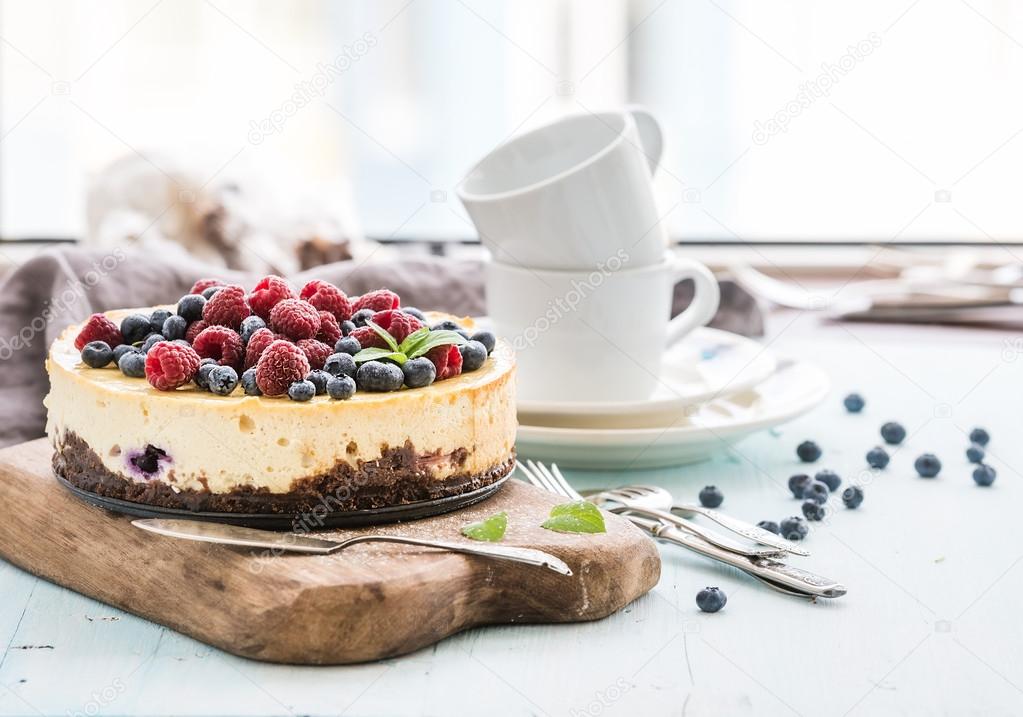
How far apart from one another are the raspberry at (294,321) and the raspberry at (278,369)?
0.31ft

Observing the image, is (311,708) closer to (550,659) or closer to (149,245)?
(550,659)

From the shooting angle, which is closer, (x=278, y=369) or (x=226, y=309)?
(x=278, y=369)

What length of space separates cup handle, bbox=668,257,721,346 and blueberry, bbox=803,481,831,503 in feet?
1.54

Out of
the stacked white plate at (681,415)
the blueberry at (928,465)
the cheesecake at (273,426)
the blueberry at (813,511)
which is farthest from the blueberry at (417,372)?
the blueberry at (928,465)

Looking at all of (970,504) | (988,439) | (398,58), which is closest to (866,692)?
(970,504)

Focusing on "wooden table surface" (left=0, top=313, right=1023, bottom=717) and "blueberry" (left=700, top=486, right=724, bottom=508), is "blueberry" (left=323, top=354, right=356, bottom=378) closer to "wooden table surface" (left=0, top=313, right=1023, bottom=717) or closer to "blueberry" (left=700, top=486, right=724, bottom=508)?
"wooden table surface" (left=0, top=313, right=1023, bottom=717)

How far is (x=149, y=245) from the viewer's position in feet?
8.82

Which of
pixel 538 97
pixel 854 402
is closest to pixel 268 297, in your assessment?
pixel 854 402

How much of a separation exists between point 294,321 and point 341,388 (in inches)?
6.3

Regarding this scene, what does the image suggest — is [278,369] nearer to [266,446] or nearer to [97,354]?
[266,446]

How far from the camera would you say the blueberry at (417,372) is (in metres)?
1.43

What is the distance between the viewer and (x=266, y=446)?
1343mm

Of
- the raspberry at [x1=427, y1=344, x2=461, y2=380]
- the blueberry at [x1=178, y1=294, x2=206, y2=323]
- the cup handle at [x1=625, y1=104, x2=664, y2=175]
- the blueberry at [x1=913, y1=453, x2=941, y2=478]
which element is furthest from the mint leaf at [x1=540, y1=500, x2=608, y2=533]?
the cup handle at [x1=625, y1=104, x2=664, y2=175]

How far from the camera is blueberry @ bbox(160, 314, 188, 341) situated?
1535 mm
